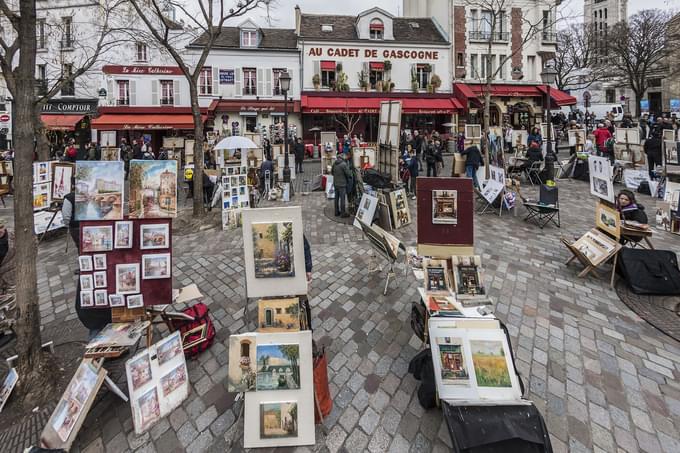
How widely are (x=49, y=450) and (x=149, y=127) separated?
864 inches

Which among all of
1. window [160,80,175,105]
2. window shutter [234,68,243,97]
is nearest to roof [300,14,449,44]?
window shutter [234,68,243,97]

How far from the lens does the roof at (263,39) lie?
22.6 metres

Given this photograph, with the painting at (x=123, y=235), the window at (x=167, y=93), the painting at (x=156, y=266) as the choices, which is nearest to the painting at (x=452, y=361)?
the painting at (x=156, y=266)

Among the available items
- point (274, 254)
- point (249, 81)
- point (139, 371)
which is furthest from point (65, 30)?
point (139, 371)

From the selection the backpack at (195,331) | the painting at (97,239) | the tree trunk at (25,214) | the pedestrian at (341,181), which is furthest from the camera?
the pedestrian at (341,181)

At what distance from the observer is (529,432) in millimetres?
2617

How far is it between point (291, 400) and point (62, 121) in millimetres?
26306

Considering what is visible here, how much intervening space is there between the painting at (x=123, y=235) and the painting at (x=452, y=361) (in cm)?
323

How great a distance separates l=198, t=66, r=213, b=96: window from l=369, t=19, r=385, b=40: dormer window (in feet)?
34.5

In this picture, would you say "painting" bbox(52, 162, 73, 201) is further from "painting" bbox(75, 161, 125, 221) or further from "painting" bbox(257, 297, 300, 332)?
"painting" bbox(257, 297, 300, 332)

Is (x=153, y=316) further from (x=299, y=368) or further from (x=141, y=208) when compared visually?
(x=299, y=368)

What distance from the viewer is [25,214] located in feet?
12.0

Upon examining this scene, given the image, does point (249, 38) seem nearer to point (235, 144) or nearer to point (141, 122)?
→ point (141, 122)

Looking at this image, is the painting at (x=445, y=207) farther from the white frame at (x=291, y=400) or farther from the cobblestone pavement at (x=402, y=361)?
the white frame at (x=291, y=400)
